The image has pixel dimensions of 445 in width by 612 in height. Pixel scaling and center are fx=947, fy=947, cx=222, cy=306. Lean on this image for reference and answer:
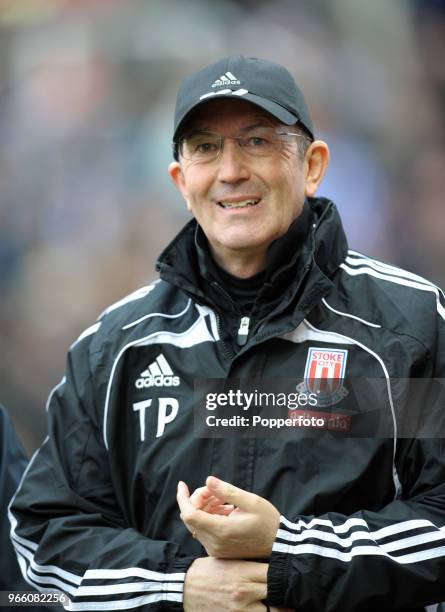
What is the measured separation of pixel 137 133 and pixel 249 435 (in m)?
2.67

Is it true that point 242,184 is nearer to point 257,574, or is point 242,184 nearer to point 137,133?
point 257,574

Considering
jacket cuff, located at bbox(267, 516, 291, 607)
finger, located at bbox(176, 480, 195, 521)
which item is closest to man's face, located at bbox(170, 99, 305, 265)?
finger, located at bbox(176, 480, 195, 521)

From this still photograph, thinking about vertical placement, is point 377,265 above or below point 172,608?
above

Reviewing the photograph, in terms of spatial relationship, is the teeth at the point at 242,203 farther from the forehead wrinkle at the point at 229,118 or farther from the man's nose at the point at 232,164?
the forehead wrinkle at the point at 229,118

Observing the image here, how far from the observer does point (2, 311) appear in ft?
14.4

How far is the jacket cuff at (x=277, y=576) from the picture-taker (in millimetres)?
1910

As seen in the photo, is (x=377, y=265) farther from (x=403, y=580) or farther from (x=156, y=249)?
(x=156, y=249)

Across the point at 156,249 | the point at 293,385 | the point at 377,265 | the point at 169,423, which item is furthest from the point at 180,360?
the point at 156,249

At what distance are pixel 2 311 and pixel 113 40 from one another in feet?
4.62

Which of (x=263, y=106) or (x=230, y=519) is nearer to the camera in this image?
(x=230, y=519)

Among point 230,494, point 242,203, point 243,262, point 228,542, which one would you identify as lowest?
point 228,542

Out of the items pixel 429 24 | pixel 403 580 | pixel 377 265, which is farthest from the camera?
pixel 429 24

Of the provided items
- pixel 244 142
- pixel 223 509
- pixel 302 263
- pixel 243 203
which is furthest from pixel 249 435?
pixel 244 142

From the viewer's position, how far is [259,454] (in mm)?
2090
